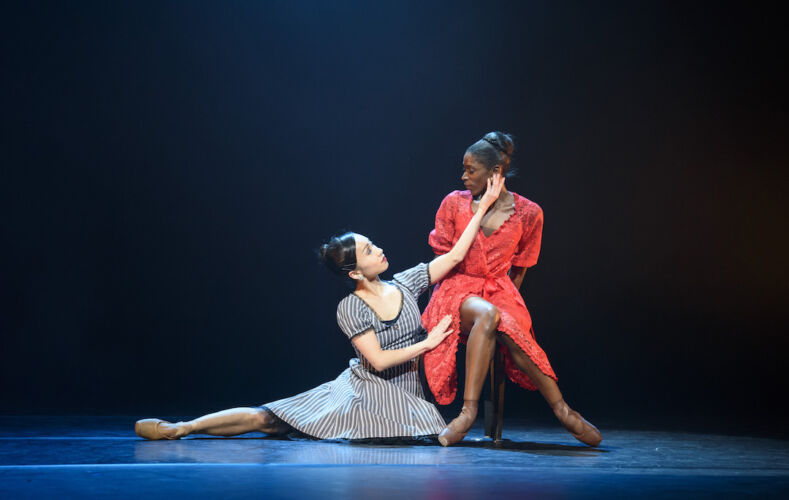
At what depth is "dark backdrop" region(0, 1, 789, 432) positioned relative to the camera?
426 centimetres

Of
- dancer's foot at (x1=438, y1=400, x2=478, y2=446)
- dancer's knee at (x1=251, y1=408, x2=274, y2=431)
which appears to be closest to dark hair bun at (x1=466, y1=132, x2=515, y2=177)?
dancer's foot at (x1=438, y1=400, x2=478, y2=446)

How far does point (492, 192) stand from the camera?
2.92 meters

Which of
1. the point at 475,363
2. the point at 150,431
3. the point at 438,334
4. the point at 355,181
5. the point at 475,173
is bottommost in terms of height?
the point at 150,431

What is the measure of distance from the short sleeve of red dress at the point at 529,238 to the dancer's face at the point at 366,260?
57cm

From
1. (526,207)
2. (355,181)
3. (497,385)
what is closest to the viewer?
(497,385)

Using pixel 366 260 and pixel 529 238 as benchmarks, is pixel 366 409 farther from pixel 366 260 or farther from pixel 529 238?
pixel 529 238

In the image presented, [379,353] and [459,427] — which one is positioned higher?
[379,353]

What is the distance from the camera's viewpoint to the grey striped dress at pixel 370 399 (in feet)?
9.05

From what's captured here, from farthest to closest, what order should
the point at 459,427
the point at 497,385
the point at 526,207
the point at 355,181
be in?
the point at 355,181 < the point at 526,207 < the point at 497,385 < the point at 459,427

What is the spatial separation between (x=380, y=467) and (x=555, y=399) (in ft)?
2.72

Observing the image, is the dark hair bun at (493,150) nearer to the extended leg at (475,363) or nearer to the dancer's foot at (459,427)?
the extended leg at (475,363)

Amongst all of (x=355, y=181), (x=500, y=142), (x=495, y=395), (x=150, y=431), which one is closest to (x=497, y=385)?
(x=495, y=395)

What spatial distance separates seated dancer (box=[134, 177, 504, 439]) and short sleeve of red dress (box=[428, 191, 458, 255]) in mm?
113

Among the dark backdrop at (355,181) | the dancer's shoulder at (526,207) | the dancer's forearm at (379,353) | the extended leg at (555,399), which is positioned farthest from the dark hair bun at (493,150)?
the dark backdrop at (355,181)
